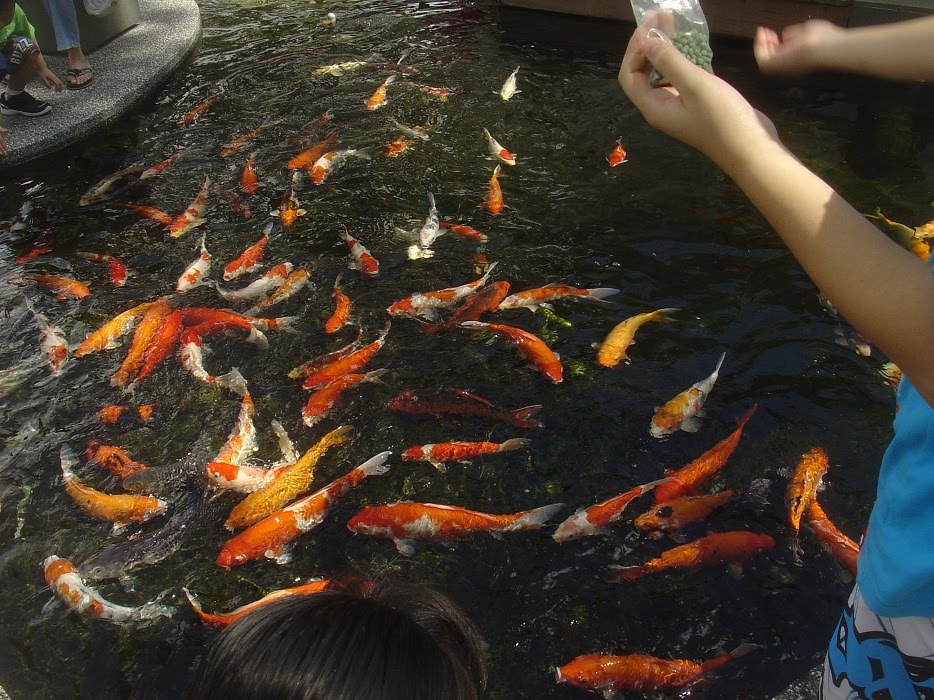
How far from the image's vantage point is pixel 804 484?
3674 mm

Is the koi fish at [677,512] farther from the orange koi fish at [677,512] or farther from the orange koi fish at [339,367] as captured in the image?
the orange koi fish at [339,367]

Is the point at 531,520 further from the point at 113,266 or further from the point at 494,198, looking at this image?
the point at 113,266

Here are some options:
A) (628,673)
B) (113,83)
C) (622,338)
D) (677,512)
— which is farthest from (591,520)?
(113,83)

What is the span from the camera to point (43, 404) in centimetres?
448

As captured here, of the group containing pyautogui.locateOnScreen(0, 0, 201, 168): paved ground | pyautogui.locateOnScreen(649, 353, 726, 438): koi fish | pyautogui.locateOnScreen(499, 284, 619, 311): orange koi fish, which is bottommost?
pyautogui.locateOnScreen(649, 353, 726, 438): koi fish

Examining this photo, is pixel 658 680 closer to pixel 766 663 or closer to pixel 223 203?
pixel 766 663

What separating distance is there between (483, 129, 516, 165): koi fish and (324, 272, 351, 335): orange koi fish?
245 cm

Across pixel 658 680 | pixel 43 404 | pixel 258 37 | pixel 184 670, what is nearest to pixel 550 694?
pixel 658 680

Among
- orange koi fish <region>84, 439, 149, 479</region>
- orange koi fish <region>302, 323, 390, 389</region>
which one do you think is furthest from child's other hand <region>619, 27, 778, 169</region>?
orange koi fish <region>84, 439, 149, 479</region>

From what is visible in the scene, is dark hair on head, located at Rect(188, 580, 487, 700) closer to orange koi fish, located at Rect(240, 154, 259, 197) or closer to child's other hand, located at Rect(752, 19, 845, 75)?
child's other hand, located at Rect(752, 19, 845, 75)

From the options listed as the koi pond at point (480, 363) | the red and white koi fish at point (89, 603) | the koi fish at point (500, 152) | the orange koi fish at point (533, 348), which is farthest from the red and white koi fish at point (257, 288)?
the koi fish at point (500, 152)

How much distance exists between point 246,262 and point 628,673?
3978mm

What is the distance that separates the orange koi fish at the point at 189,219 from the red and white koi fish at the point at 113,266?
506 mm

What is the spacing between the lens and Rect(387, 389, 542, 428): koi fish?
4.21 m
